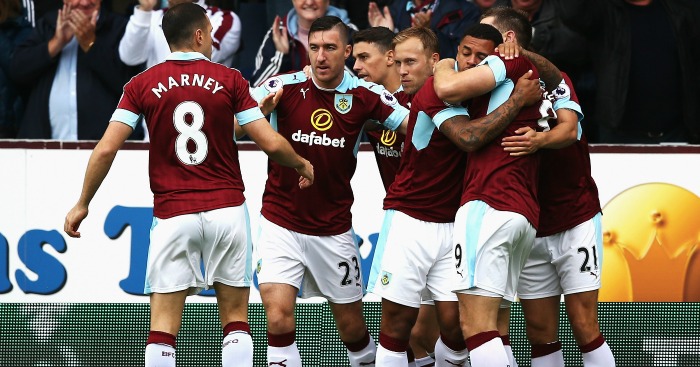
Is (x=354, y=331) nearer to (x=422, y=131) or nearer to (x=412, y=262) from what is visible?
(x=412, y=262)

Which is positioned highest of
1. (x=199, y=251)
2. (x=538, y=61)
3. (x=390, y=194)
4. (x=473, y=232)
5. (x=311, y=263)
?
(x=538, y=61)

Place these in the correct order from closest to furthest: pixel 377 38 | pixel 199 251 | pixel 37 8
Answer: pixel 199 251
pixel 377 38
pixel 37 8

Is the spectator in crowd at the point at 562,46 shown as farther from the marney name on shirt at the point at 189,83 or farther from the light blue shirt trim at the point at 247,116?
the marney name on shirt at the point at 189,83

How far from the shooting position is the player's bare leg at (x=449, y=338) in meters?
7.82

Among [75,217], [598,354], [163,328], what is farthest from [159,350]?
[598,354]

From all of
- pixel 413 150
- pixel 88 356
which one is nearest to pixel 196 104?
pixel 413 150

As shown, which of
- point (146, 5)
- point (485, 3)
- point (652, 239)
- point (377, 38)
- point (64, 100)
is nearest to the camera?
point (377, 38)

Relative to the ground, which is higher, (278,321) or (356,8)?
(356,8)

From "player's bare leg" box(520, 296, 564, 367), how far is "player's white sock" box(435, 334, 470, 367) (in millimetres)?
439

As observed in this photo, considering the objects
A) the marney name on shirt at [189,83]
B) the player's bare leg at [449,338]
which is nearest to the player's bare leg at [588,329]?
the player's bare leg at [449,338]

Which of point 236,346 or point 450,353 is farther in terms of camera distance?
point 450,353

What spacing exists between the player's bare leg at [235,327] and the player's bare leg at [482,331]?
1266 mm

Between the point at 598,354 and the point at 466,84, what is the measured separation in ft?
6.37

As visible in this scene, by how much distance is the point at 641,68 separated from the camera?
33.7 feet
